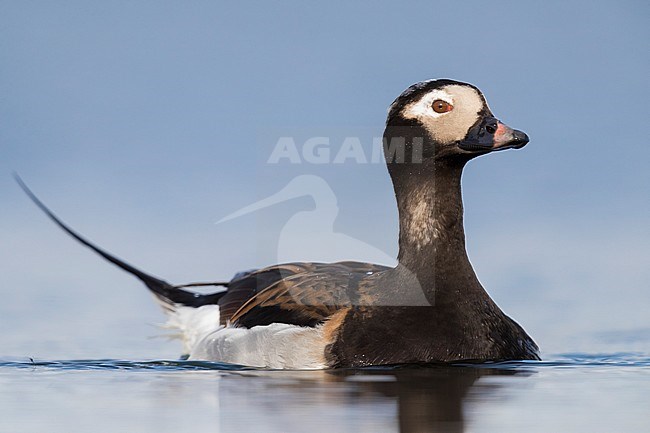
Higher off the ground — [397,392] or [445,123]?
[445,123]

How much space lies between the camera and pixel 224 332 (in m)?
7.50

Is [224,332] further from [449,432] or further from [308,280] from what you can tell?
[449,432]

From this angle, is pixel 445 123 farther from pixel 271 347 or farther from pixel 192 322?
pixel 192 322

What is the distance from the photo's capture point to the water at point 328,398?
4867 mm

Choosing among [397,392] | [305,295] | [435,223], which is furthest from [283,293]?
[397,392]

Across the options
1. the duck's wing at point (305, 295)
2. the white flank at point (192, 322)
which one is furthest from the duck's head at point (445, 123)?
the white flank at point (192, 322)

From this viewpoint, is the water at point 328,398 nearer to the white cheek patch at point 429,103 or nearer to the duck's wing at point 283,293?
the duck's wing at point 283,293

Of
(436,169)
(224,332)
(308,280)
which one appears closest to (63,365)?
(224,332)

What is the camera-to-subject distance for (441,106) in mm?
7105

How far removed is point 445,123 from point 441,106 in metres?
0.10

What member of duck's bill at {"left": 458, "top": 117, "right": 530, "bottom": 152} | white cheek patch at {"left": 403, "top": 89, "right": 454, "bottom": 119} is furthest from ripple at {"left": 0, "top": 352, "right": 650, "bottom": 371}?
white cheek patch at {"left": 403, "top": 89, "right": 454, "bottom": 119}

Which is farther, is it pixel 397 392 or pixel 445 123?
pixel 445 123

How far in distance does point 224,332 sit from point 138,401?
79.9 inches

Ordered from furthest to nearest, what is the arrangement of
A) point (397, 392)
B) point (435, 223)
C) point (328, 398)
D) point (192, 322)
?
point (192, 322) < point (435, 223) < point (397, 392) < point (328, 398)
